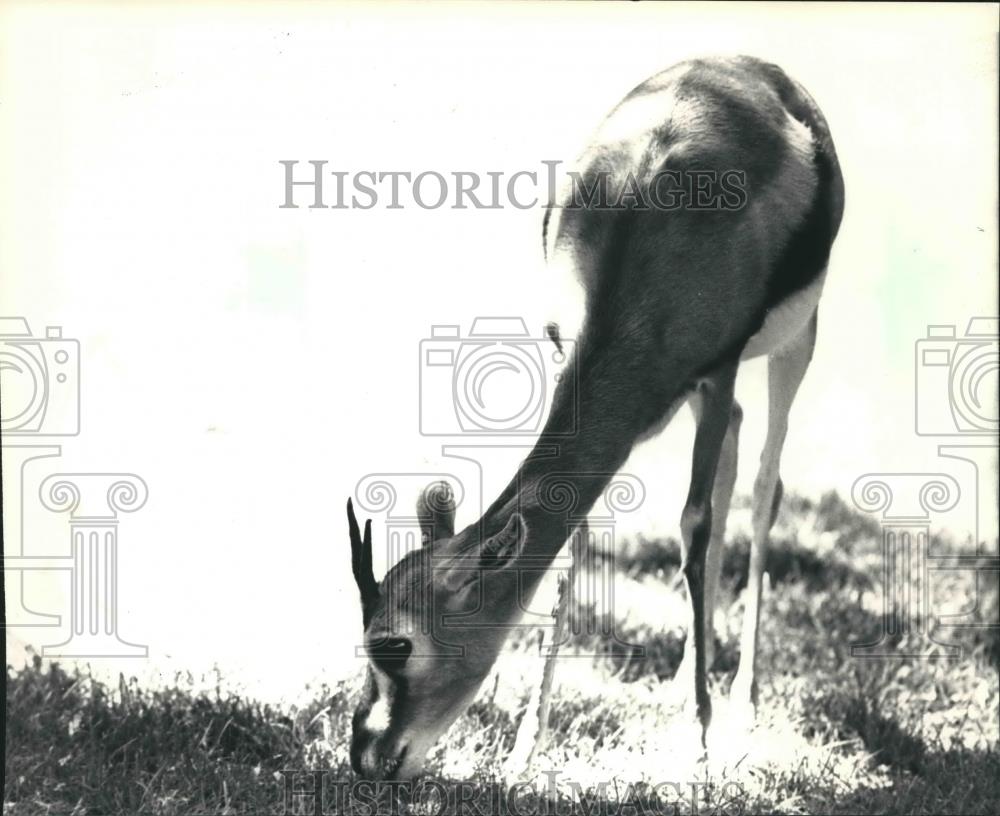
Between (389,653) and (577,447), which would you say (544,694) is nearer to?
(389,653)

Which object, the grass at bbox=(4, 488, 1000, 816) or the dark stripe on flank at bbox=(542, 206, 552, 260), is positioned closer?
the grass at bbox=(4, 488, 1000, 816)

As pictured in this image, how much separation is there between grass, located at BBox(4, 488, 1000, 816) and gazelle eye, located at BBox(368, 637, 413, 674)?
2.22ft

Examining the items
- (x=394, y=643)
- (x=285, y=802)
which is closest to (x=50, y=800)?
(x=285, y=802)

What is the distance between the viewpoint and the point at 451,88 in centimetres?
550

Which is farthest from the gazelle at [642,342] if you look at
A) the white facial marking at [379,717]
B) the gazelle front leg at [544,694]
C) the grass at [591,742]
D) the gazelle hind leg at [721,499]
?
the gazelle front leg at [544,694]

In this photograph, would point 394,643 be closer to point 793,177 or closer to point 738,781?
point 738,781

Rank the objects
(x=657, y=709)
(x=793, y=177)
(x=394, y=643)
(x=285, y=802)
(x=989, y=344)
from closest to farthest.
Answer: (x=394, y=643), (x=285, y=802), (x=793, y=177), (x=657, y=709), (x=989, y=344)

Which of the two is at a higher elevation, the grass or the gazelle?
the gazelle

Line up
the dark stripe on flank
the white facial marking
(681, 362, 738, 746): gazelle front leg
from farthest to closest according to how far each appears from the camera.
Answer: the dark stripe on flank
(681, 362, 738, 746): gazelle front leg
the white facial marking

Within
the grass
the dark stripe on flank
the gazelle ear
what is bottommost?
the grass

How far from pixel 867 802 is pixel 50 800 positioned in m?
3.19

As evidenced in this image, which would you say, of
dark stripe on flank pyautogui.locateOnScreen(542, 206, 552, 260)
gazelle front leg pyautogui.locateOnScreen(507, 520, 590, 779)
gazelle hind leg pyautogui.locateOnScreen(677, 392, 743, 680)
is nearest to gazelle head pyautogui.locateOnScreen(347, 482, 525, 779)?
gazelle front leg pyautogui.locateOnScreen(507, 520, 590, 779)

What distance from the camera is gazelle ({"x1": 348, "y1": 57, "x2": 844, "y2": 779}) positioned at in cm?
443

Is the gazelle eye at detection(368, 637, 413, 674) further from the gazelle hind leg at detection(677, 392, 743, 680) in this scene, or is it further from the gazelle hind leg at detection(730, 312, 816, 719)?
the gazelle hind leg at detection(730, 312, 816, 719)
